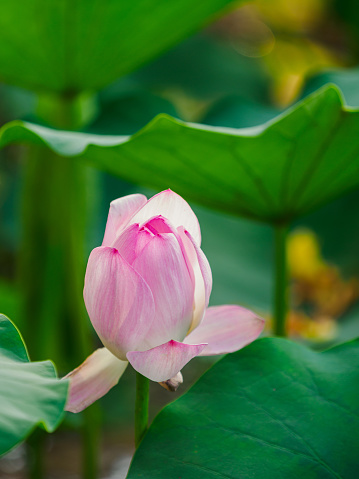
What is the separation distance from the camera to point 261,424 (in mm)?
460

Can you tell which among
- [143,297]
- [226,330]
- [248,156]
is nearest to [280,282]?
[248,156]

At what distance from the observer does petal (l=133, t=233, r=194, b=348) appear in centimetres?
39

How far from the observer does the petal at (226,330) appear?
456 millimetres

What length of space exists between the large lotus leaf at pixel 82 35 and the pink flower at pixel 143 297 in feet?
1.51

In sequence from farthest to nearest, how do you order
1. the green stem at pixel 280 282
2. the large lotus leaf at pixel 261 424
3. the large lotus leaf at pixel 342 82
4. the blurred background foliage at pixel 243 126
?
the blurred background foliage at pixel 243 126 < the large lotus leaf at pixel 342 82 < the green stem at pixel 280 282 < the large lotus leaf at pixel 261 424

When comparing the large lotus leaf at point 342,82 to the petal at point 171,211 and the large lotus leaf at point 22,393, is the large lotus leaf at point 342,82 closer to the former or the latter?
the petal at point 171,211

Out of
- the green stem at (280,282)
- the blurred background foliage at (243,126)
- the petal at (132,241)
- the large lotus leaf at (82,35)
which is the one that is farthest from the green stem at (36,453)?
the petal at (132,241)

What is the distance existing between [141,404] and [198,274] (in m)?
0.10

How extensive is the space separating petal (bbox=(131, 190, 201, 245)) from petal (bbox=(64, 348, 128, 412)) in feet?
0.34

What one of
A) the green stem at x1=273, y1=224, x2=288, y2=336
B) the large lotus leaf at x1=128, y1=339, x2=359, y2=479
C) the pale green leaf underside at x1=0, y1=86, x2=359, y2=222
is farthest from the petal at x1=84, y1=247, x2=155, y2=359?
the green stem at x1=273, y1=224, x2=288, y2=336

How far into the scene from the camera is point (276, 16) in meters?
2.35

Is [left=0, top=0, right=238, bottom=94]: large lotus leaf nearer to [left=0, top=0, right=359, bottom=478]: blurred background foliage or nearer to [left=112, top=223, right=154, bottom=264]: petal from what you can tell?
[left=0, top=0, right=359, bottom=478]: blurred background foliage

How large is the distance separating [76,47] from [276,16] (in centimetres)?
173

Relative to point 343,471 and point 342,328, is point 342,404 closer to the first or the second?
point 343,471
